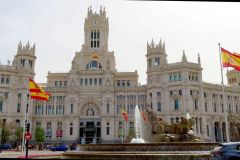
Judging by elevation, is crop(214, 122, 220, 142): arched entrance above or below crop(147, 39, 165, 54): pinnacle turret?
below

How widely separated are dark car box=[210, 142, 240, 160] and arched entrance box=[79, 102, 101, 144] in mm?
71477

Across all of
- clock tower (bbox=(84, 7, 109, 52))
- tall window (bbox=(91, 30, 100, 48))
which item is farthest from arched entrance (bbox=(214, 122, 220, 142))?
tall window (bbox=(91, 30, 100, 48))

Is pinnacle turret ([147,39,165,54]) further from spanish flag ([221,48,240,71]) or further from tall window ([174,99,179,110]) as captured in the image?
spanish flag ([221,48,240,71])

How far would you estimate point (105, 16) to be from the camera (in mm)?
101125

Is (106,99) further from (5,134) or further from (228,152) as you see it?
(228,152)

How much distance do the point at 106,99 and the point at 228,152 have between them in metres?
72.2

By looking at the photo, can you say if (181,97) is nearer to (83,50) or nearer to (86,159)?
(83,50)

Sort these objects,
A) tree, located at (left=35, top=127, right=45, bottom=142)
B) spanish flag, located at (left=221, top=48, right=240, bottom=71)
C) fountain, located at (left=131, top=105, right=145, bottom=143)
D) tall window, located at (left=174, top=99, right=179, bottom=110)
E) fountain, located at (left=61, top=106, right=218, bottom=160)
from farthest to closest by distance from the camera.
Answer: tall window, located at (left=174, top=99, right=179, bottom=110), tree, located at (left=35, top=127, right=45, bottom=142), spanish flag, located at (left=221, top=48, right=240, bottom=71), fountain, located at (left=131, top=105, right=145, bottom=143), fountain, located at (left=61, top=106, right=218, bottom=160)

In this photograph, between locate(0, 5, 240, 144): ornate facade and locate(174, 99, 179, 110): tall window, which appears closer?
locate(174, 99, 179, 110): tall window

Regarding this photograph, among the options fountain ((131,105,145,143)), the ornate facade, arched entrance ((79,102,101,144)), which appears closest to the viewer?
fountain ((131,105,145,143))

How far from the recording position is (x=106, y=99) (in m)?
85.3

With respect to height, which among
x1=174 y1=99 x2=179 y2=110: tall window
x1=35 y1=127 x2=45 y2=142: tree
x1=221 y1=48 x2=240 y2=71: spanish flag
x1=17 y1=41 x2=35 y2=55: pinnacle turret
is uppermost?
x1=17 y1=41 x2=35 y2=55: pinnacle turret

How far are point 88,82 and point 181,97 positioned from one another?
88.1 feet

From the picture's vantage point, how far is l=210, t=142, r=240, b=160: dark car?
43.9 feet
